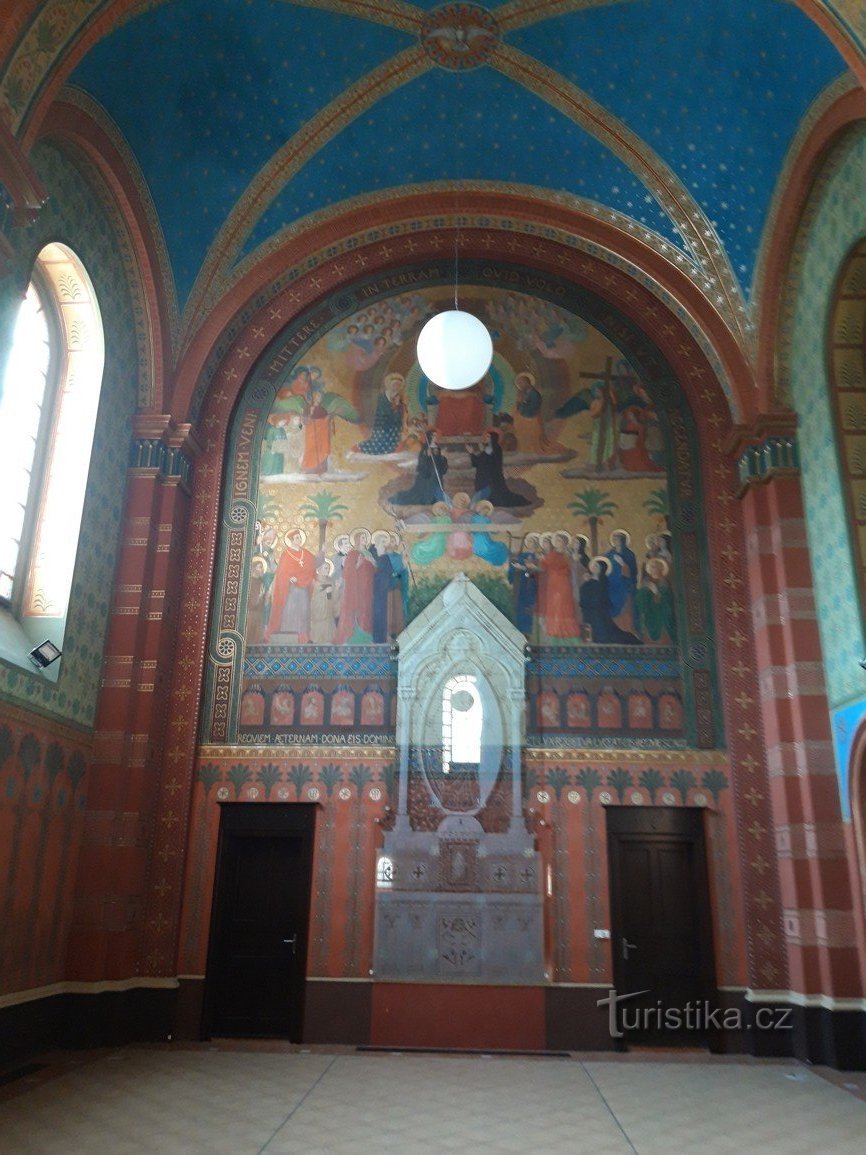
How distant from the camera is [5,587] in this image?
8430 millimetres

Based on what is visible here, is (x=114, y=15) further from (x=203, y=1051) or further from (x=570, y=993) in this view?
(x=570, y=993)

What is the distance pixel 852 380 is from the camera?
9.15 metres

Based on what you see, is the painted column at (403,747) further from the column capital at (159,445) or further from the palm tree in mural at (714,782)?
the column capital at (159,445)

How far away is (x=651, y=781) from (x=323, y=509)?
4795 millimetres

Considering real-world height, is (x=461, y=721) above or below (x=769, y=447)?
below

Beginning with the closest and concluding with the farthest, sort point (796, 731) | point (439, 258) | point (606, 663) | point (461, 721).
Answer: point (796, 731) < point (461, 721) < point (606, 663) < point (439, 258)

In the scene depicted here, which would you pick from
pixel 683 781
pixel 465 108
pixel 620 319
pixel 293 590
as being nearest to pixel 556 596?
pixel 683 781

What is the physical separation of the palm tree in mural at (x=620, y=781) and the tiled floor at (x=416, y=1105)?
251cm

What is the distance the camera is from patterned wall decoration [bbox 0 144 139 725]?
27.7ft

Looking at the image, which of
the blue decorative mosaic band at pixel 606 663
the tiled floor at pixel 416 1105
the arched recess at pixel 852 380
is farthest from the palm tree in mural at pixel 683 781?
the arched recess at pixel 852 380

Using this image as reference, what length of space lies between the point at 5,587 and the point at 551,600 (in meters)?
5.61

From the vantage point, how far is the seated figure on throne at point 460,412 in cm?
1116

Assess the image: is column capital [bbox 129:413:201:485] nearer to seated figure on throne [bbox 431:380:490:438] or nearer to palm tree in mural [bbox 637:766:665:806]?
seated figure on throne [bbox 431:380:490:438]
